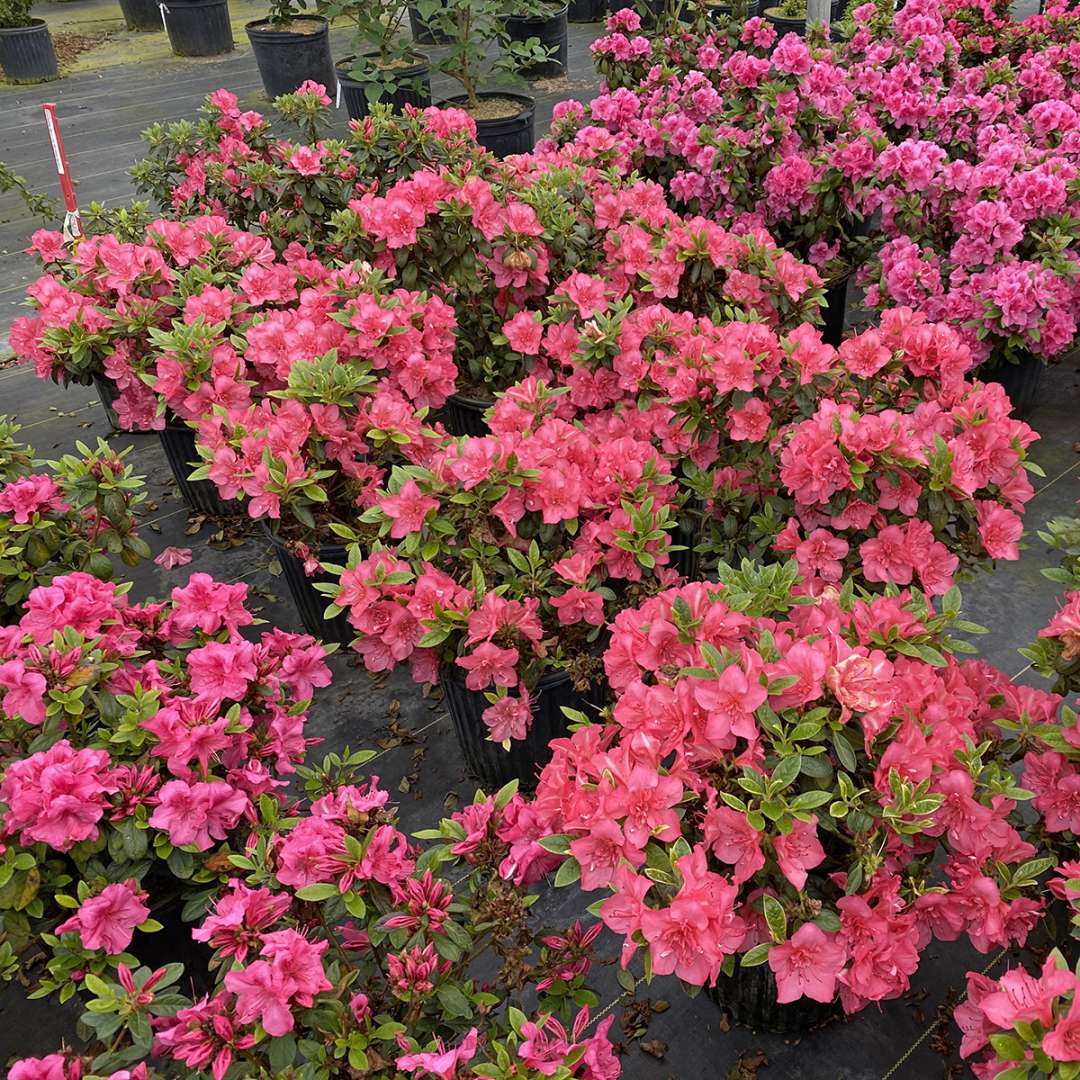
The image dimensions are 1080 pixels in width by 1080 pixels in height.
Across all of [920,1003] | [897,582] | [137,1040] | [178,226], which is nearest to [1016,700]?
[897,582]

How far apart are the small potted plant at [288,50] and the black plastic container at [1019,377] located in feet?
19.6

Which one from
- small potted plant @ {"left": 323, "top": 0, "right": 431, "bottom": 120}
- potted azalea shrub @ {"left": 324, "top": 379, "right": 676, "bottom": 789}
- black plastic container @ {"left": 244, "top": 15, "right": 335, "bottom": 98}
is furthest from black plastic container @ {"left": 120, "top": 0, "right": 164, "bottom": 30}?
potted azalea shrub @ {"left": 324, "top": 379, "right": 676, "bottom": 789}

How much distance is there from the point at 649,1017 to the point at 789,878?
68 cm

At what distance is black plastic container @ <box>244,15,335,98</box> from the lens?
740 cm

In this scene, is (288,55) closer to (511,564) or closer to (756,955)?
(511,564)

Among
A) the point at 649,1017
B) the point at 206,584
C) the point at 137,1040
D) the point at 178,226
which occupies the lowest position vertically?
the point at 649,1017

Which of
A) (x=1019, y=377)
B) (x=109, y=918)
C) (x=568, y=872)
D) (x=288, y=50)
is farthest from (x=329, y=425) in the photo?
(x=288, y=50)

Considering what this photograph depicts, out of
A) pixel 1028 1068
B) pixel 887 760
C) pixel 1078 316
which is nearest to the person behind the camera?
pixel 1028 1068

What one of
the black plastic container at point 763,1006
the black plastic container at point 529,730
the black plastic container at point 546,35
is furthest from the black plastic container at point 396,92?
the black plastic container at point 763,1006

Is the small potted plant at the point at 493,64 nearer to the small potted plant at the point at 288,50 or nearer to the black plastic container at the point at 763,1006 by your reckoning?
the small potted plant at the point at 288,50

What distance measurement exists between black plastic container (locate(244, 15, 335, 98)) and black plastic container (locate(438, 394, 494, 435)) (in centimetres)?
538

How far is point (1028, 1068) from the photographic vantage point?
1.04 meters

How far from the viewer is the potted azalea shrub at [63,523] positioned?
77.4 inches

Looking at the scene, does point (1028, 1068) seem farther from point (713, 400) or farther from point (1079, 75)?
point (1079, 75)
